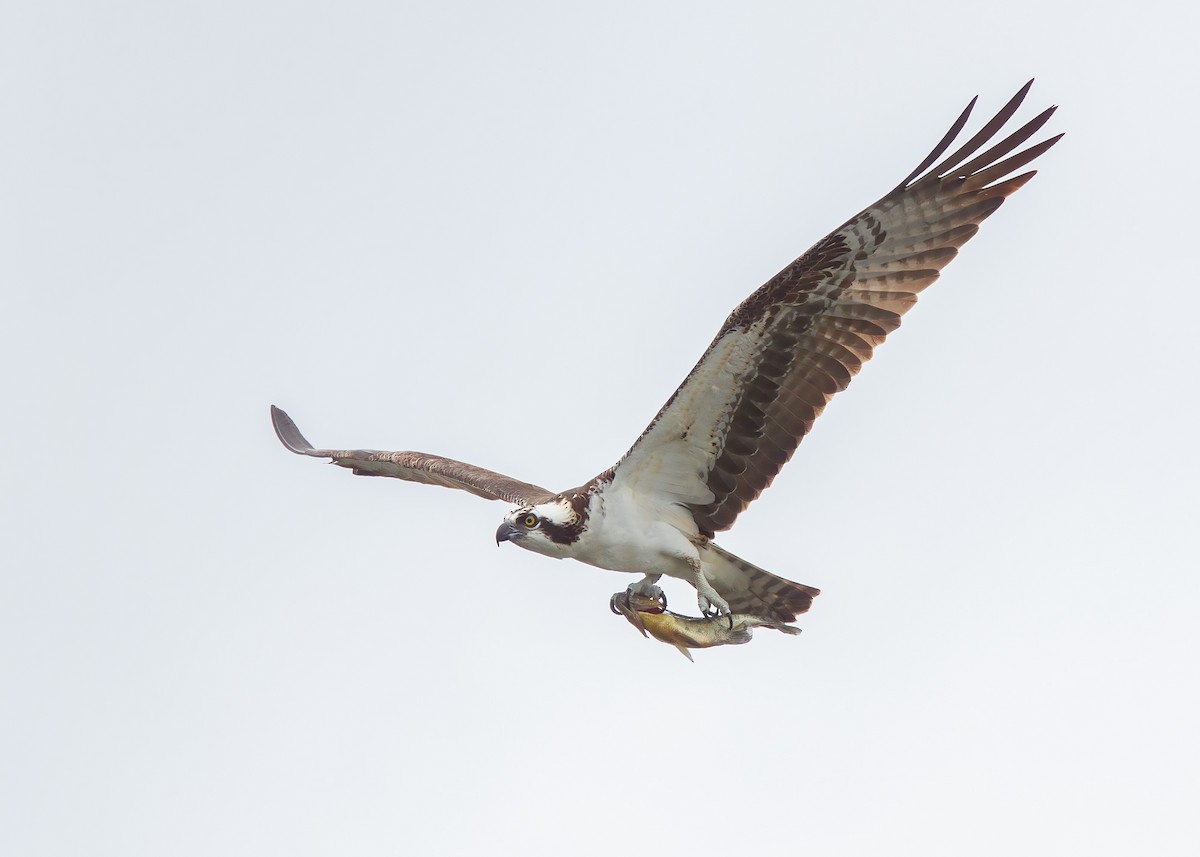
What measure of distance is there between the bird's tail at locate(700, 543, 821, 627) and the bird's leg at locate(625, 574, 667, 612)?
0.40 meters

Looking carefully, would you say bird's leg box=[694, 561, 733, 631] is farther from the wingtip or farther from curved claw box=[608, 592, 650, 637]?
the wingtip

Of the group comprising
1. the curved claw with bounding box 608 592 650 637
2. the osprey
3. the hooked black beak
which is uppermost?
the osprey

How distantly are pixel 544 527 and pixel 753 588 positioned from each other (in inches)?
70.7

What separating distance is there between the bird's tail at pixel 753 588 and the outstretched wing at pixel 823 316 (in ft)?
2.94

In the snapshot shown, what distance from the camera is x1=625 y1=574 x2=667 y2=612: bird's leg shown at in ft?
41.3

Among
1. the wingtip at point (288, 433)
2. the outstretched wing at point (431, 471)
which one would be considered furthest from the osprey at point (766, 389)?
the wingtip at point (288, 433)

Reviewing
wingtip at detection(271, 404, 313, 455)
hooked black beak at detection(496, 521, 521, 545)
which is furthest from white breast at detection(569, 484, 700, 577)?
wingtip at detection(271, 404, 313, 455)

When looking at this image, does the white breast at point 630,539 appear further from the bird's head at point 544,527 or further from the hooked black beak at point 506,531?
the hooked black beak at point 506,531

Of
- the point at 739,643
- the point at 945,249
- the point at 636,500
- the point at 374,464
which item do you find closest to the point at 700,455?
the point at 636,500

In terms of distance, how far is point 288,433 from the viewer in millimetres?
17125

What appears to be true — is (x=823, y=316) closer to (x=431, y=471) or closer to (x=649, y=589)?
(x=649, y=589)

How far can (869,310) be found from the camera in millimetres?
12227

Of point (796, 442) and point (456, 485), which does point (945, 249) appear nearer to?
point (796, 442)

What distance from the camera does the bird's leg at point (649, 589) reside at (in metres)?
12.6
